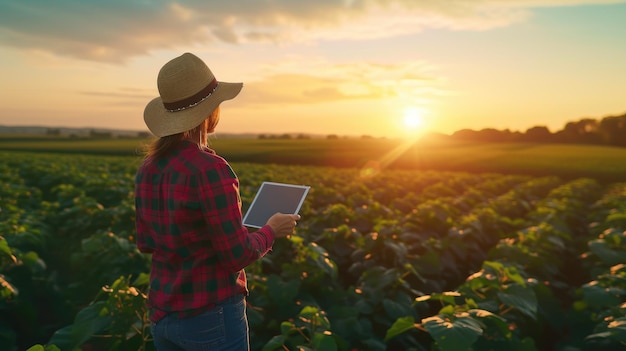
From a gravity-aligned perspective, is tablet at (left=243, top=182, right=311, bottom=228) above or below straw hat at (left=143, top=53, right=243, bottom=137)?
below

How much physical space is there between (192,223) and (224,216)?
18 centimetres

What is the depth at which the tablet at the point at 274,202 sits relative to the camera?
8.48 feet

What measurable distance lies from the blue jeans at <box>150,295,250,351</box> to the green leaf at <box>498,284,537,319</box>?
7.42 ft

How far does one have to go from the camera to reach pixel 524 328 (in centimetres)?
471

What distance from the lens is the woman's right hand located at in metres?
2.41

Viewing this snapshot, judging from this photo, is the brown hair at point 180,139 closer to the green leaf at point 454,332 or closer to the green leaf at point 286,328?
the green leaf at point 286,328

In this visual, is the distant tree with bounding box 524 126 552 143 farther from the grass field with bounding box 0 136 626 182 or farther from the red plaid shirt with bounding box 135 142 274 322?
the red plaid shirt with bounding box 135 142 274 322

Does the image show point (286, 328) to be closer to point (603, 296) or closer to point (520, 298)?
point (520, 298)

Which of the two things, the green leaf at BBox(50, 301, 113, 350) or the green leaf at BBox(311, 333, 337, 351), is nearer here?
the green leaf at BBox(311, 333, 337, 351)

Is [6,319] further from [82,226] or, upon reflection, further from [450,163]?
[450,163]

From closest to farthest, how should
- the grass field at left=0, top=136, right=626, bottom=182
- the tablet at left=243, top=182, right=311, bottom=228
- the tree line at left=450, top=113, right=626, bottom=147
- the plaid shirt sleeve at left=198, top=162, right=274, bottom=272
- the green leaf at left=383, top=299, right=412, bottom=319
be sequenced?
the plaid shirt sleeve at left=198, top=162, right=274, bottom=272
the tablet at left=243, top=182, right=311, bottom=228
the green leaf at left=383, top=299, right=412, bottom=319
the grass field at left=0, top=136, right=626, bottom=182
the tree line at left=450, top=113, right=626, bottom=147

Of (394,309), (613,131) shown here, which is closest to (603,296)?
(394,309)


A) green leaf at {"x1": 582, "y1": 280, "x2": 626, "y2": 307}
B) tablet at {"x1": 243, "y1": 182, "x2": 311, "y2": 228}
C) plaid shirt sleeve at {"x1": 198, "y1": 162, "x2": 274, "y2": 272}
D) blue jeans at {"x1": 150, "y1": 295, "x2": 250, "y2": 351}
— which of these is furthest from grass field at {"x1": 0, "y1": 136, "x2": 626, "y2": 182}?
plaid shirt sleeve at {"x1": 198, "y1": 162, "x2": 274, "y2": 272}

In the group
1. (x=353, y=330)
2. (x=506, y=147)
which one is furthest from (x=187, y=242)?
(x=506, y=147)
